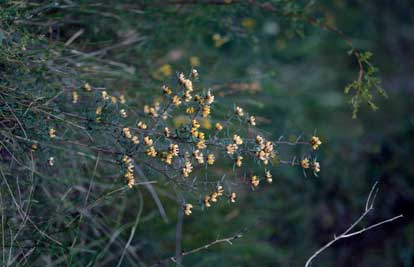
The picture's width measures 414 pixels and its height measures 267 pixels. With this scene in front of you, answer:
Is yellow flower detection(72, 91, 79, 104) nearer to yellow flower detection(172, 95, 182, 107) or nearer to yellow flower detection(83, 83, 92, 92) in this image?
yellow flower detection(83, 83, 92, 92)

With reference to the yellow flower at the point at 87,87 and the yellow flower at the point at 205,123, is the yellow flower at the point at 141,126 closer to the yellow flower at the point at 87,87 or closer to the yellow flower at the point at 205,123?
the yellow flower at the point at 87,87

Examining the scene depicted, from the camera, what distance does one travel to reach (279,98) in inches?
140

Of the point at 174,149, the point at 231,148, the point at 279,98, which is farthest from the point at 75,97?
the point at 279,98

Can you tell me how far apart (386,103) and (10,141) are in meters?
2.89

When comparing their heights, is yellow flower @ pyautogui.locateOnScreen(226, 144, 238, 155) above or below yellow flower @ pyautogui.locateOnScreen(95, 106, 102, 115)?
below

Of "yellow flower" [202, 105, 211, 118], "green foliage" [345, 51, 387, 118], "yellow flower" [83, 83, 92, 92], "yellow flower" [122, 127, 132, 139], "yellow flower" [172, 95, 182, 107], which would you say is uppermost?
"yellow flower" [172, 95, 182, 107]

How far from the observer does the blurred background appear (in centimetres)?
230

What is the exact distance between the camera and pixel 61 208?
2045mm

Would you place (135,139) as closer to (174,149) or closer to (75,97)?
(174,149)

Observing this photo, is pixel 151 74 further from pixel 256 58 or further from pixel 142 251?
pixel 256 58

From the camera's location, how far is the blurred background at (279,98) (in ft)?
7.54

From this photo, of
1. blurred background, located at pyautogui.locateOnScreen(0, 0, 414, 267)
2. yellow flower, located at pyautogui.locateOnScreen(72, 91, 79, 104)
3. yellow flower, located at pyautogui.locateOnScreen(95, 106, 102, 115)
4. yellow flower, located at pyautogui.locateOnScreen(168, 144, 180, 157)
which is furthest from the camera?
blurred background, located at pyautogui.locateOnScreen(0, 0, 414, 267)

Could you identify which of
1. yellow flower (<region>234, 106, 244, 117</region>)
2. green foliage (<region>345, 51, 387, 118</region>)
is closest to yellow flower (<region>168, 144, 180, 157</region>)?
yellow flower (<region>234, 106, 244, 117</region>)

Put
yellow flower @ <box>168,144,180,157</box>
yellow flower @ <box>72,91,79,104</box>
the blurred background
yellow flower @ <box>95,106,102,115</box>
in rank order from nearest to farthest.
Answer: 1. yellow flower @ <box>168,144,180,157</box>
2. yellow flower @ <box>95,106,102,115</box>
3. yellow flower @ <box>72,91,79,104</box>
4. the blurred background
